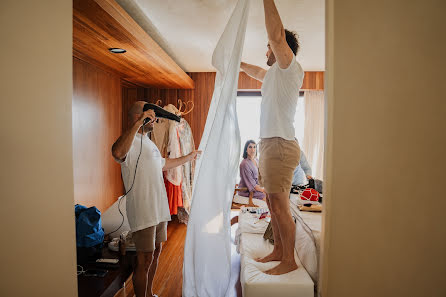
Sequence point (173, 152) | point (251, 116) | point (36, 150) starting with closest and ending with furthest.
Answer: point (36, 150), point (173, 152), point (251, 116)

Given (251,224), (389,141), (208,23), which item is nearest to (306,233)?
(251,224)

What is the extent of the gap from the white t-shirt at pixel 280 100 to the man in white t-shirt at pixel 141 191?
0.55m

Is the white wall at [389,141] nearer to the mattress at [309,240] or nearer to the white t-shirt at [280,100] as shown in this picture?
the white t-shirt at [280,100]

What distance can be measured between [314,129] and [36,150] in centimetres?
441

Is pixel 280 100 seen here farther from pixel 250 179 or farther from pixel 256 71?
pixel 250 179

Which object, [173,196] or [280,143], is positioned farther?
[173,196]

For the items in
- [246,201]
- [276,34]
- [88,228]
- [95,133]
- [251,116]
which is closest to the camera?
[276,34]

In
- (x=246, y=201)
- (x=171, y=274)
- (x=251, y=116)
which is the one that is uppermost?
(x=251, y=116)

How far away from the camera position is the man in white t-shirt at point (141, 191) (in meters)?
1.58

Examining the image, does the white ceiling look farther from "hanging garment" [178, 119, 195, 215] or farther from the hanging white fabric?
"hanging garment" [178, 119, 195, 215]

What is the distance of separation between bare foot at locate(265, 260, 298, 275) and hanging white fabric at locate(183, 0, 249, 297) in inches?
12.5

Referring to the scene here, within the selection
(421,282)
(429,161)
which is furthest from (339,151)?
(421,282)

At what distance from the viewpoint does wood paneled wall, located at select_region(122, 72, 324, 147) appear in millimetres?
4289

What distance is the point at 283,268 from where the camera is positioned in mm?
1355
